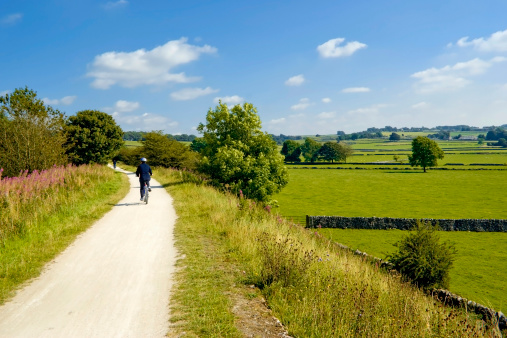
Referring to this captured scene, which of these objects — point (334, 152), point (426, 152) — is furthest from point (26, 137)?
point (334, 152)

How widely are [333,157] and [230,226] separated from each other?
117 m

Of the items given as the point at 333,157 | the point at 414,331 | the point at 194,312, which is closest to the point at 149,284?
the point at 194,312

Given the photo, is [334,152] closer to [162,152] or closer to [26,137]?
[162,152]

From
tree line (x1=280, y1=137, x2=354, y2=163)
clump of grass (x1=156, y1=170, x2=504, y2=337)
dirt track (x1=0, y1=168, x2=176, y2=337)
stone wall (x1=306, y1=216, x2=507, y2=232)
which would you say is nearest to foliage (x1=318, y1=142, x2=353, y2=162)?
tree line (x1=280, y1=137, x2=354, y2=163)

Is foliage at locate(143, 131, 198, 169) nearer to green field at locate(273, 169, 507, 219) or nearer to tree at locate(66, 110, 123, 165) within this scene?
tree at locate(66, 110, 123, 165)

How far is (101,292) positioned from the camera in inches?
224

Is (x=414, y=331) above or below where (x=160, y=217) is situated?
below

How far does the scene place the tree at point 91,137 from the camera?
34312 mm

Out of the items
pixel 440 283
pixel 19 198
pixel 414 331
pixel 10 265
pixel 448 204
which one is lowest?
pixel 448 204

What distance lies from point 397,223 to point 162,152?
99.1 feet

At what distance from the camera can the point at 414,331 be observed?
4680mm

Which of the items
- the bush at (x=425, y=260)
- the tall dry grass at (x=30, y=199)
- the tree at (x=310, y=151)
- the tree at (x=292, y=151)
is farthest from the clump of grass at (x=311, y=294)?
the tree at (x=292, y=151)

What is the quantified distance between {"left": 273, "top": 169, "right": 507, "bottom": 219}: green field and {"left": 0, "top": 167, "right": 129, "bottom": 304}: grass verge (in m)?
27.6

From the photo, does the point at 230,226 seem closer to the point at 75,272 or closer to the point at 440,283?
the point at 75,272
